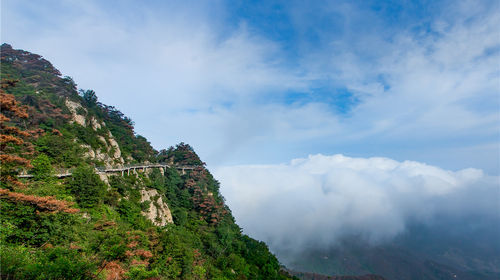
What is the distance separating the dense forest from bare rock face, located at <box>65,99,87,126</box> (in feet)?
0.64

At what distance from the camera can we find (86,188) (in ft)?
92.6

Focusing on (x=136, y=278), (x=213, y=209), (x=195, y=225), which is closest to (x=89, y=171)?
(x=136, y=278)

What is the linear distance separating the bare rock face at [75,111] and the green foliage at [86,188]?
1675 cm

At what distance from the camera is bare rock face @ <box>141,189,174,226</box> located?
127 feet

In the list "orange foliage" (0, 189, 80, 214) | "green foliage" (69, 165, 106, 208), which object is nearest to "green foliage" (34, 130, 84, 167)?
"green foliage" (69, 165, 106, 208)

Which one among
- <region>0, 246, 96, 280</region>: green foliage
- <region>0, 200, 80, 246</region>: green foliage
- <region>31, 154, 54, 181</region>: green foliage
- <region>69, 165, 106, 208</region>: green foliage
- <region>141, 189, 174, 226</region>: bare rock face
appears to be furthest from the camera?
<region>141, 189, 174, 226</region>: bare rock face

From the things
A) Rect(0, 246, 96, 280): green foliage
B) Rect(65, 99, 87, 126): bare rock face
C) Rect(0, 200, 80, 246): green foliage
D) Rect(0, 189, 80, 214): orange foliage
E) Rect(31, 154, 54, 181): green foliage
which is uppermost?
Rect(65, 99, 87, 126): bare rock face

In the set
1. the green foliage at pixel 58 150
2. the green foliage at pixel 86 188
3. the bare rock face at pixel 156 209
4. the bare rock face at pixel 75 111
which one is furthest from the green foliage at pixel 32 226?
the bare rock face at pixel 75 111

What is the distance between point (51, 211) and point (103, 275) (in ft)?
22.9

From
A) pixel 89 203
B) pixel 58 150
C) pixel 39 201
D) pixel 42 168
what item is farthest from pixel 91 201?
pixel 39 201

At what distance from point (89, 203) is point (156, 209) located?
1391 cm

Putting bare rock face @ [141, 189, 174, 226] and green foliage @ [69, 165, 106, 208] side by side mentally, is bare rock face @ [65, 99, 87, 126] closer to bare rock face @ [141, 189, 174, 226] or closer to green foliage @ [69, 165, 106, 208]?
green foliage @ [69, 165, 106, 208]

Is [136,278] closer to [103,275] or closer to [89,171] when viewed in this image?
[103,275]

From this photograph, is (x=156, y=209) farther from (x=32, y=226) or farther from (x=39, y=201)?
(x=39, y=201)
